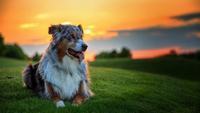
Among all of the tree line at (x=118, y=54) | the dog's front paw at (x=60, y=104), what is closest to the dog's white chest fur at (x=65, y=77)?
the dog's front paw at (x=60, y=104)

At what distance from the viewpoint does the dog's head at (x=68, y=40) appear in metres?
11.9

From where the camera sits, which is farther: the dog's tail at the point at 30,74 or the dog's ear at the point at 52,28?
the dog's tail at the point at 30,74

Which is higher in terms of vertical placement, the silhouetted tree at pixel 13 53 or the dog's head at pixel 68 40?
the dog's head at pixel 68 40

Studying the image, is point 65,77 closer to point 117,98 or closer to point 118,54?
point 117,98

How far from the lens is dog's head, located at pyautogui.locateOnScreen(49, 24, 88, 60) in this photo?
11945mm

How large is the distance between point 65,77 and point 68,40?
120cm

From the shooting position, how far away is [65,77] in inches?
502

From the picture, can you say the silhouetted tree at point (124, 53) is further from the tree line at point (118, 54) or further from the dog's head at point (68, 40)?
the dog's head at point (68, 40)

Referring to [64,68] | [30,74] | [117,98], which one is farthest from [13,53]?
[64,68]

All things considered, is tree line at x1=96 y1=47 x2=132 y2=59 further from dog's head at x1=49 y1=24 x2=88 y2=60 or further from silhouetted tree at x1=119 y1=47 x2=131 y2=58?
dog's head at x1=49 y1=24 x2=88 y2=60

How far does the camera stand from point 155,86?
66.1 ft

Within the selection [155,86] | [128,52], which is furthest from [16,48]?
[155,86]

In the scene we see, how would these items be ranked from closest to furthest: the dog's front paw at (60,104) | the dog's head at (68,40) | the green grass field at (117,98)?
the dog's head at (68,40) → the dog's front paw at (60,104) → the green grass field at (117,98)

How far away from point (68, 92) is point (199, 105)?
733 cm
